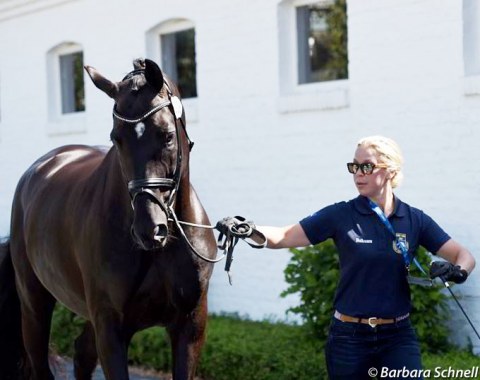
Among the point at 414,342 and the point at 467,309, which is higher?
the point at 414,342

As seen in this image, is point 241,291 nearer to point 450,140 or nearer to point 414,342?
point 450,140

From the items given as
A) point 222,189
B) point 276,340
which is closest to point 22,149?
point 222,189

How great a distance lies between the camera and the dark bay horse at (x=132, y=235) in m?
4.23

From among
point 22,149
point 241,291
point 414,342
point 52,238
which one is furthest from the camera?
point 22,149

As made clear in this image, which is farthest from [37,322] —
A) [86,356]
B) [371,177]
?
[371,177]

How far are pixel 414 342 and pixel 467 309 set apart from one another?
2.80m

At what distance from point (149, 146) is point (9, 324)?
2.81m

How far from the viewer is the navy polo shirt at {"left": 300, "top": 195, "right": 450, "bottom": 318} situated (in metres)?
4.42

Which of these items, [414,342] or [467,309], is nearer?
[414,342]

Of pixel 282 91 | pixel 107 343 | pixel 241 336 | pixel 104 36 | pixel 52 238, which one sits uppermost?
pixel 104 36

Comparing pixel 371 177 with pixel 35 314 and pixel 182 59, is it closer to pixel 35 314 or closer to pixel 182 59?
pixel 35 314

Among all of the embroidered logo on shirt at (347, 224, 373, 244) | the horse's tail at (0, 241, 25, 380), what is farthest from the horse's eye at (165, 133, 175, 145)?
the horse's tail at (0, 241, 25, 380)

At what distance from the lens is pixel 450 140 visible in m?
7.29

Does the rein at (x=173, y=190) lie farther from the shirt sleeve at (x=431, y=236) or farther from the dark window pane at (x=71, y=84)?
the dark window pane at (x=71, y=84)
